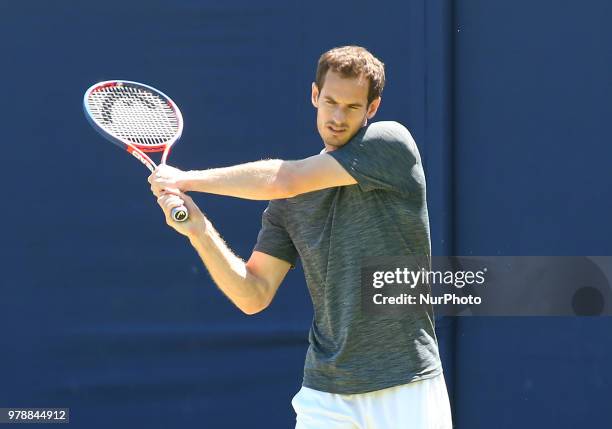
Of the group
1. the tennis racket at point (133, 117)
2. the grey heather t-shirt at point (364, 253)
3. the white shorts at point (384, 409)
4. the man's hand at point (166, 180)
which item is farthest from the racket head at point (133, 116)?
the white shorts at point (384, 409)

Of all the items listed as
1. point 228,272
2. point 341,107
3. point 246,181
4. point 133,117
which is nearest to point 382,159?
point 341,107

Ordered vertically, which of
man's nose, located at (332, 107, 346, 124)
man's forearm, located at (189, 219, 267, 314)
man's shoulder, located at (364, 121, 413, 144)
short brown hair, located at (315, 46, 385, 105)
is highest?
short brown hair, located at (315, 46, 385, 105)

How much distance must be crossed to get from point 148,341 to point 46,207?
0.69 meters

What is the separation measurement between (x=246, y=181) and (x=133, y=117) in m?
0.67

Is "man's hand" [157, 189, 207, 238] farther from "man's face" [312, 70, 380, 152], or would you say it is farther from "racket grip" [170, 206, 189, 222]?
"man's face" [312, 70, 380, 152]

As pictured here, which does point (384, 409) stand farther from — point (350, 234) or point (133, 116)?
point (133, 116)

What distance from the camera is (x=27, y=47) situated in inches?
181

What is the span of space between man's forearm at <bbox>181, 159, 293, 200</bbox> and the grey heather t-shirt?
0.47 feet

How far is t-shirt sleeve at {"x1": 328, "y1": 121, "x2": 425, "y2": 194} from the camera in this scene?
9.79ft

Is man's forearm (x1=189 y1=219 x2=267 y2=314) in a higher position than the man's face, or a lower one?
lower

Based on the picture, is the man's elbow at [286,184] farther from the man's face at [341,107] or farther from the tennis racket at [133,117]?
the tennis racket at [133,117]

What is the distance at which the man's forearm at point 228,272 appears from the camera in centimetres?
302

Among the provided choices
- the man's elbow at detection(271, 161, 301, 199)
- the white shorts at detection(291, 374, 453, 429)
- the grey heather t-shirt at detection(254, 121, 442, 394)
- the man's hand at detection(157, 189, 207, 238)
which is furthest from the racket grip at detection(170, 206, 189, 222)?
the white shorts at detection(291, 374, 453, 429)

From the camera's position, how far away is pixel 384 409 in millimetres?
2961
